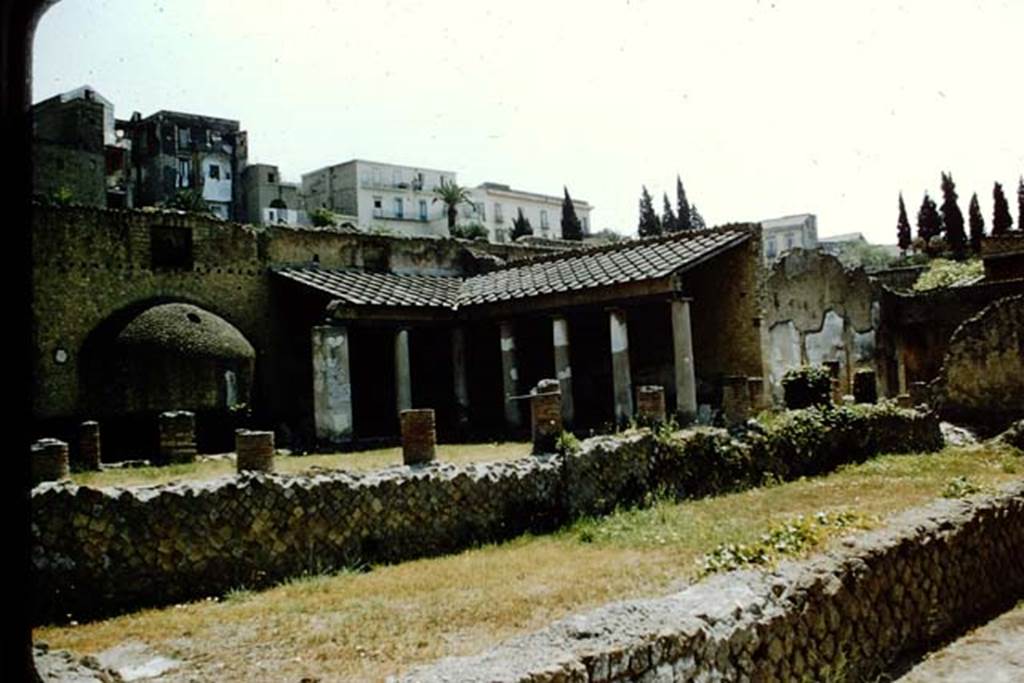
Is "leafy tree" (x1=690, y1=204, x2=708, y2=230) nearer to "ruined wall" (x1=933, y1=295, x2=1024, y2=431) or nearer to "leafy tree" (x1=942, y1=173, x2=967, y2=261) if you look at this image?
"leafy tree" (x1=942, y1=173, x2=967, y2=261)

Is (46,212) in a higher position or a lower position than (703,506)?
higher

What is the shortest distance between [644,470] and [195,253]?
39.9 feet

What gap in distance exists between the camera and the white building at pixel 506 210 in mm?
73812

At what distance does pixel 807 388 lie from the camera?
16.0 meters

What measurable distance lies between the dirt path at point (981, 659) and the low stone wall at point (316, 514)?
5.31 metres

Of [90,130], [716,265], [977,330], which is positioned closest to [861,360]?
[977,330]

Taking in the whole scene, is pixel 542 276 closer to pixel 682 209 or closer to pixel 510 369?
pixel 510 369

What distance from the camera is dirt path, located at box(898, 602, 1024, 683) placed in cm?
614

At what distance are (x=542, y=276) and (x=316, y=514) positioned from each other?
12.5 meters

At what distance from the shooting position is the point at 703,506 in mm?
12047

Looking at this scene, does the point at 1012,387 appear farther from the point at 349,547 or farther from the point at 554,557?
the point at 349,547

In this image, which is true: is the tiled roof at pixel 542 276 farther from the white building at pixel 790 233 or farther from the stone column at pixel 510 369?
the white building at pixel 790 233

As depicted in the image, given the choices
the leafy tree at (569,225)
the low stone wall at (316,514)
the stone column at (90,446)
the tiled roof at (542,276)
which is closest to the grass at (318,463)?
the stone column at (90,446)

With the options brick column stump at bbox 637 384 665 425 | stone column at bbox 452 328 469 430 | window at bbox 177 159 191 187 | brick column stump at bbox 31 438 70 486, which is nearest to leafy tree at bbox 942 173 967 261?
stone column at bbox 452 328 469 430
